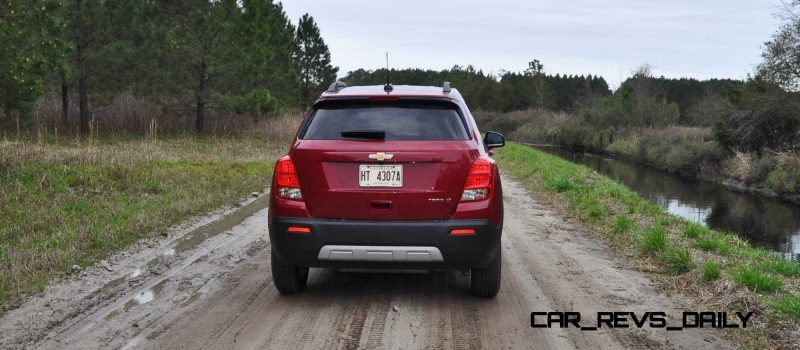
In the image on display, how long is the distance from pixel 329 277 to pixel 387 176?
1.75m

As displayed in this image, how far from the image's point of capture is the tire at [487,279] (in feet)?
16.3

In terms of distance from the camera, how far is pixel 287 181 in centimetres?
471

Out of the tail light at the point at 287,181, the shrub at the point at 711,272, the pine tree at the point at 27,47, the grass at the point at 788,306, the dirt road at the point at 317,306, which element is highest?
the pine tree at the point at 27,47

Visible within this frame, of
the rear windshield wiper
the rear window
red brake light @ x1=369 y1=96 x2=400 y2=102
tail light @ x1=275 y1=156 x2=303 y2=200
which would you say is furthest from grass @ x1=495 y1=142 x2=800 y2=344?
tail light @ x1=275 y1=156 x2=303 y2=200

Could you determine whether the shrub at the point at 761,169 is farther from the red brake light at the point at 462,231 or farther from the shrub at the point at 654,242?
the red brake light at the point at 462,231

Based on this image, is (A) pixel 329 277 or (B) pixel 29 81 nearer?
(A) pixel 329 277

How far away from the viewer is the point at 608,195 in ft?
39.2

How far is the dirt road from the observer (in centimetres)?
412

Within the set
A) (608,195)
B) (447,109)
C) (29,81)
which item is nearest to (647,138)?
(608,195)

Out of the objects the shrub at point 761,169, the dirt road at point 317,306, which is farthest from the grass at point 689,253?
the shrub at point 761,169

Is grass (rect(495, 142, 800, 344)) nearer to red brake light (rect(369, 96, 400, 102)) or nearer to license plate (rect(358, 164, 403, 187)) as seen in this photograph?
license plate (rect(358, 164, 403, 187))

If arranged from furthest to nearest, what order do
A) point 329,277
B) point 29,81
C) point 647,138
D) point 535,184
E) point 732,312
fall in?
1. point 647,138
2. point 535,184
3. point 29,81
4. point 329,277
5. point 732,312

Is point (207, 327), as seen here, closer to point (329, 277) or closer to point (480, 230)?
point (329, 277)

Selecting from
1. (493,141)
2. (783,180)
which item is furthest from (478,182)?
(783,180)
